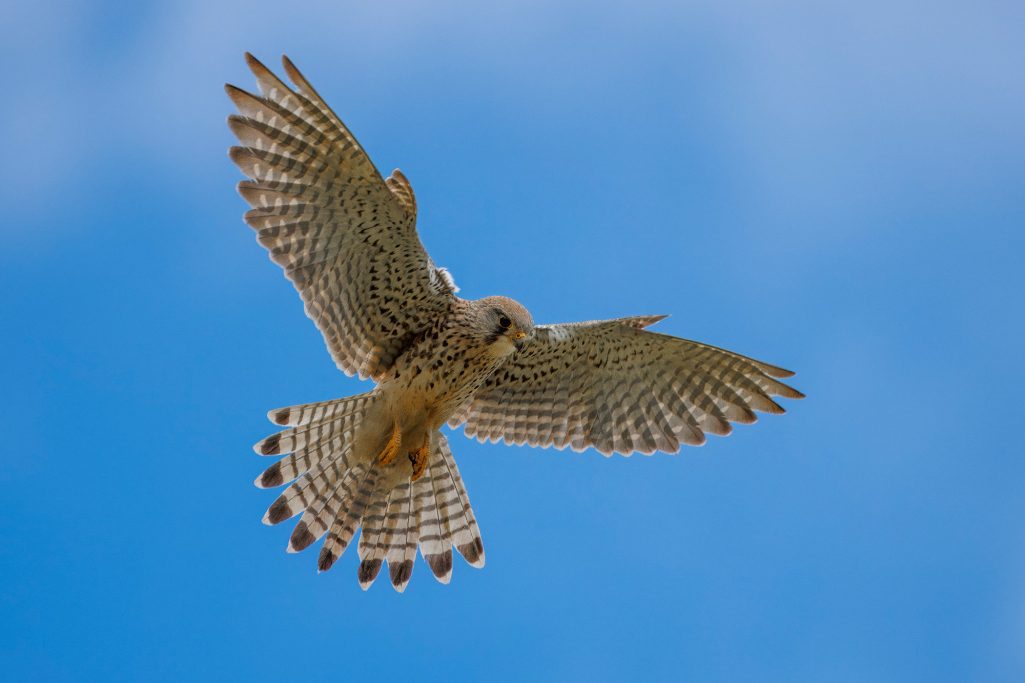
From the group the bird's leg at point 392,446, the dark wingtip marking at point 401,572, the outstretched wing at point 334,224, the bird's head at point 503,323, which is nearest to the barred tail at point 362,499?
the dark wingtip marking at point 401,572

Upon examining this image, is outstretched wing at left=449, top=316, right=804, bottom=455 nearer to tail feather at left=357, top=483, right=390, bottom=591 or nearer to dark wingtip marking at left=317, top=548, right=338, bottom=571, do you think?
tail feather at left=357, top=483, right=390, bottom=591

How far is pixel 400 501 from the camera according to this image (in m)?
7.09

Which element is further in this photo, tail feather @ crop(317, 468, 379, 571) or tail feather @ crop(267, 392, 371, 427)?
tail feather @ crop(317, 468, 379, 571)

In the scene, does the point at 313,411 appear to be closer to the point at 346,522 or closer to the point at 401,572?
the point at 346,522

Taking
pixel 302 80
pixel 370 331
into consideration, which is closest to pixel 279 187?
pixel 302 80

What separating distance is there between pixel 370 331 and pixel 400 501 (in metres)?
1.06

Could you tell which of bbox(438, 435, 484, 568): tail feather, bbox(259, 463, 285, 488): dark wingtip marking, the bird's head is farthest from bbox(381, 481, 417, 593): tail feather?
the bird's head

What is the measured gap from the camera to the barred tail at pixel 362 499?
6773 millimetres

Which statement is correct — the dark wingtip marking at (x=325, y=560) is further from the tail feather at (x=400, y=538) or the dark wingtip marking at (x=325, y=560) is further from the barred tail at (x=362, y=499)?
the tail feather at (x=400, y=538)

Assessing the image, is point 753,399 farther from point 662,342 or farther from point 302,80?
point 302,80

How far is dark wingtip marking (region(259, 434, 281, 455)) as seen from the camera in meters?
6.72

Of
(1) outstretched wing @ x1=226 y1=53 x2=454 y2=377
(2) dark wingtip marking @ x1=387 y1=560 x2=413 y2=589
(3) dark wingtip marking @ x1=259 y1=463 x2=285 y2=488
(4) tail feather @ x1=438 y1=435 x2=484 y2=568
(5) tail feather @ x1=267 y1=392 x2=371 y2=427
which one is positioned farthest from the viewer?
(4) tail feather @ x1=438 y1=435 x2=484 y2=568

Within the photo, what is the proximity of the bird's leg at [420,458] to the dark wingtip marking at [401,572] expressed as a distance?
A: 1.73 ft

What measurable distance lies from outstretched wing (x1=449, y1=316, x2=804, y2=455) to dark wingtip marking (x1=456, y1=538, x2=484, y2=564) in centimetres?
70
